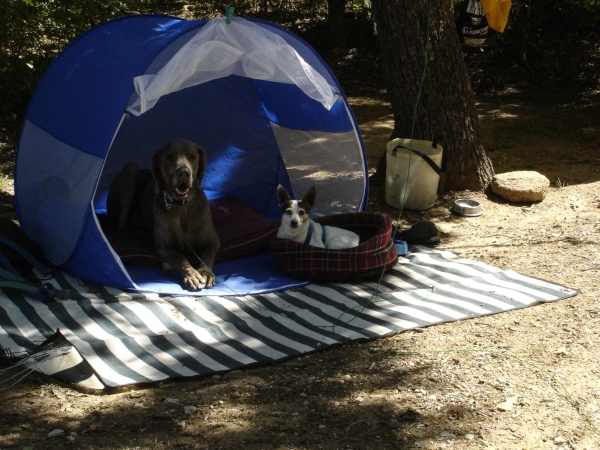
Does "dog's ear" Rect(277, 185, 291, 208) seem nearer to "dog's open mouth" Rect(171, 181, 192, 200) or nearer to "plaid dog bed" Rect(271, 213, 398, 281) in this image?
"plaid dog bed" Rect(271, 213, 398, 281)

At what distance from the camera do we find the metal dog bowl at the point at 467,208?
19.9 ft

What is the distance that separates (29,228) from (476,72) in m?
8.12

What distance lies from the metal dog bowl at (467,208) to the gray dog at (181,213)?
2.19 meters

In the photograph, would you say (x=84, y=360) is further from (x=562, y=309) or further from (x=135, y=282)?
(x=562, y=309)

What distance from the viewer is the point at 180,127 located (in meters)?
6.27

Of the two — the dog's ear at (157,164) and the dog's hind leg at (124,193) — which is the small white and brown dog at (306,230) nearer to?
the dog's ear at (157,164)

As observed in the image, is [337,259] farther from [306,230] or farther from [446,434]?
[446,434]

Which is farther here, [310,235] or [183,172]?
[310,235]

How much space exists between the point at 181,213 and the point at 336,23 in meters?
8.38

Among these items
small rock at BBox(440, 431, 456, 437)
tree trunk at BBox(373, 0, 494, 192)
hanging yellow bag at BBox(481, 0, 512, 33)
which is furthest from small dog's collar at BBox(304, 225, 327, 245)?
hanging yellow bag at BBox(481, 0, 512, 33)

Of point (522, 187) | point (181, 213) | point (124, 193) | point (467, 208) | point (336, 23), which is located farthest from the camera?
point (336, 23)

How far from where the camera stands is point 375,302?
4473mm

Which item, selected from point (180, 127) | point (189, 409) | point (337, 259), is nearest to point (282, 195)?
point (337, 259)

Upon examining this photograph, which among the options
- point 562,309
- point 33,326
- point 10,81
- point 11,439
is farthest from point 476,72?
point 11,439
